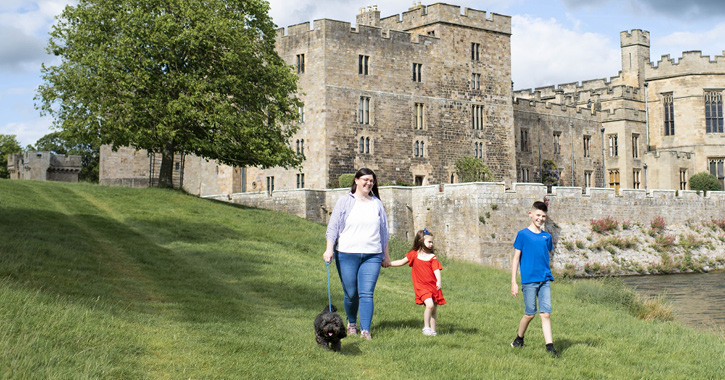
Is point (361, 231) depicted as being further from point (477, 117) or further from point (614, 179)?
point (614, 179)

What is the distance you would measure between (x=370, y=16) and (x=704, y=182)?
2487 cm

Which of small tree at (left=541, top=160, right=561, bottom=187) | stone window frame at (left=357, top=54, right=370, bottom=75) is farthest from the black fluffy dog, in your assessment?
small tree at (left=541, top=160, right=561, bottom=187)

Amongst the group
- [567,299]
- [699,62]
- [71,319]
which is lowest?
[567,299]

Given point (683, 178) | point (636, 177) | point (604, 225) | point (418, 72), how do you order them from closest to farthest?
1. point (604, 225)
2. point (418, 72)
3. point (683, 178)
4. point (636, 177)

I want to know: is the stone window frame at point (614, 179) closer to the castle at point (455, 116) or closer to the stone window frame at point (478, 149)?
the castle at point (455, 116)

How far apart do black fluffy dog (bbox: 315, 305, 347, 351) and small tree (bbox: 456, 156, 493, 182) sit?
36028 mm

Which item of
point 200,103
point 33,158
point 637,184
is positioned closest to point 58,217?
point 200,103

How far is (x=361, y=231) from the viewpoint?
10258 millimetres

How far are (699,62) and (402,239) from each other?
113 feet

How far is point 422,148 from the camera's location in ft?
144

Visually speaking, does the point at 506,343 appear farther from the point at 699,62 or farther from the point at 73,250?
the point at 699,62

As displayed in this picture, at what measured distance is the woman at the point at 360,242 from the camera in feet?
33.6

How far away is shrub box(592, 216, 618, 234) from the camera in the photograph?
1436 inches

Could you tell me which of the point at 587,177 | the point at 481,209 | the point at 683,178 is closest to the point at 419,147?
the point at 481,209
